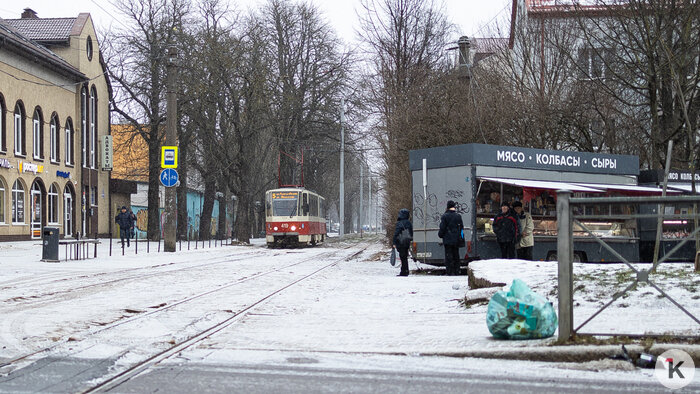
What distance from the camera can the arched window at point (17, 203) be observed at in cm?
3350

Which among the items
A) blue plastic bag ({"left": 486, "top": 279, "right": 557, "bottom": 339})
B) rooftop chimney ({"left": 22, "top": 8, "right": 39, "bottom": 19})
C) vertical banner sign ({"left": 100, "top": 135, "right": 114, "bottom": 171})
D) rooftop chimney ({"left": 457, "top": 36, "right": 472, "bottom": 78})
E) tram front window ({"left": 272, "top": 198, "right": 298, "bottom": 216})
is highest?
rooftop chimney ({"left": 22, "top": 8, "right": 39, "bottom": 19})

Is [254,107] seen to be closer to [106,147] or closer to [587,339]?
[106,147]

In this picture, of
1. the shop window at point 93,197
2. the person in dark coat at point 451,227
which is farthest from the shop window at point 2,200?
the person in dark coat at point 451,227

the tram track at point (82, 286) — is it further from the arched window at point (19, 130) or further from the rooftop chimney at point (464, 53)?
the arched window at point (19, 130)

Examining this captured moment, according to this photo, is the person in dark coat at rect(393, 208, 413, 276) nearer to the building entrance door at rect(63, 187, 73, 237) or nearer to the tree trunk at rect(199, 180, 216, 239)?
the building entrance door at rect(63, 187, 73, 237)

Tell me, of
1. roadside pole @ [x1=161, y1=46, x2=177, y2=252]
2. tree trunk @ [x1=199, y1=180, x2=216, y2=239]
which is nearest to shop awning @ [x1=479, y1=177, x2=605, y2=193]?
roadside pole @ [x1=161, y1=46, x2=177, y2=252]

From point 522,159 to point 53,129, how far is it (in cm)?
2696

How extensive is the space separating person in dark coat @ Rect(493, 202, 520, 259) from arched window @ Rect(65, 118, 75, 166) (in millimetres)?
29380

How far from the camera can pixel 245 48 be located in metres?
37.4

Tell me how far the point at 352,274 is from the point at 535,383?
470 inches

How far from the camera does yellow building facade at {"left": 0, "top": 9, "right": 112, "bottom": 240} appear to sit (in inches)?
1299

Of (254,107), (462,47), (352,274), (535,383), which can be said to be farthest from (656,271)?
(254,107)

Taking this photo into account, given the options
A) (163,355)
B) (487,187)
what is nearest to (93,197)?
(487,187)

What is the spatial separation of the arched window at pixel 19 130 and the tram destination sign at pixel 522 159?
73.5ft
